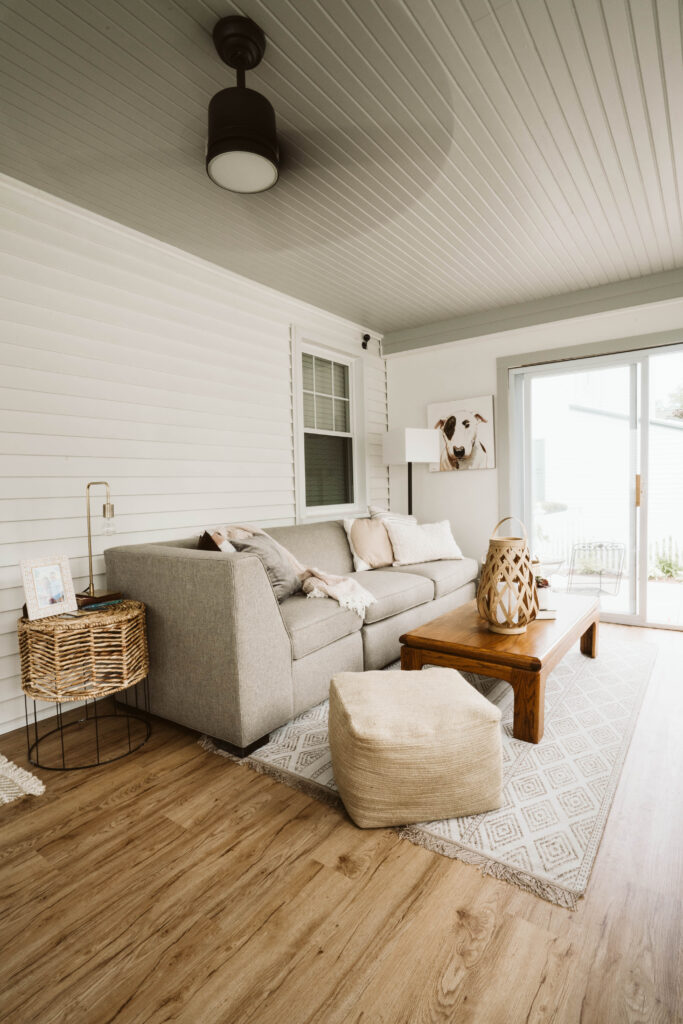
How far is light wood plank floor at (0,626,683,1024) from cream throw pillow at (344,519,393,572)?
6.83 feet

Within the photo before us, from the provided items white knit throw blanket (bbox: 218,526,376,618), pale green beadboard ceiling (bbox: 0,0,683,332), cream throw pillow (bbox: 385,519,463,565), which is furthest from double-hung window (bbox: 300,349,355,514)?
white knit throw blanket (bbox: 218,526,376,618)

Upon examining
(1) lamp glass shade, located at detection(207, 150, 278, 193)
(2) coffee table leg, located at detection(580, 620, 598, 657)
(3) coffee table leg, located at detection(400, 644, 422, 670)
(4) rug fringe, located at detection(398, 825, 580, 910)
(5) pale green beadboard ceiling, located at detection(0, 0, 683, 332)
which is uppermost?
(5) pale green beadboard ceiling, located at detection(0, 0, 683, 332)

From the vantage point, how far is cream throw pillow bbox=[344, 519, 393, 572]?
12.5ft

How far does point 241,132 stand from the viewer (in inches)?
69.3

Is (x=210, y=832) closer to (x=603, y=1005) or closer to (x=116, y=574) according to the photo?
(x=603, y=1005)

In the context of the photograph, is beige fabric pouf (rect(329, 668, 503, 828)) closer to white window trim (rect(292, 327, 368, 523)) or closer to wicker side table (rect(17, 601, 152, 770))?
wicker side table (rect(17, 601, 152, 770))

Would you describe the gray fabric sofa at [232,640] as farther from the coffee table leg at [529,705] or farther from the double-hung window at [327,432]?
the double-hung window at [327,432]

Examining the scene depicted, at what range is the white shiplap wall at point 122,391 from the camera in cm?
243

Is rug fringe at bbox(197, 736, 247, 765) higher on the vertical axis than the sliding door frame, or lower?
lower

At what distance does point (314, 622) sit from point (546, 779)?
3.73 ft

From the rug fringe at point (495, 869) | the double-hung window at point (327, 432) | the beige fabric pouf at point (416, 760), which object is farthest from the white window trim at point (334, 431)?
the rug fringe at point (495, 869)

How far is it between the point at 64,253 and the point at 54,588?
172 cm

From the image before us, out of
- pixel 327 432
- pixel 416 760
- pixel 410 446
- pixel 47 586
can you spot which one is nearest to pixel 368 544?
pixel 410 446

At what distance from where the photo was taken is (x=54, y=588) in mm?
2182
